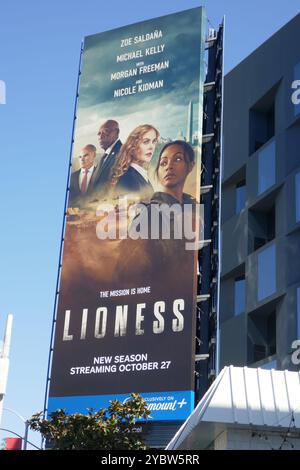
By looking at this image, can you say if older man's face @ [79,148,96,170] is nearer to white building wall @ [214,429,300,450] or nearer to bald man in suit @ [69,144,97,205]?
bald man in suit @ [69,144,97,205]

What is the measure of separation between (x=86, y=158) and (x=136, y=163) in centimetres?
316

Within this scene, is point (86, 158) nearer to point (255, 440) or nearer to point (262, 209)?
point (262, 209)

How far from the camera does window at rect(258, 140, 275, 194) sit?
40638 millimetres

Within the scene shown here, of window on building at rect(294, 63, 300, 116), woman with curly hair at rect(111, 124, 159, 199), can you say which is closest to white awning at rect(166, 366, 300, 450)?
window on building at rect(294, 63, 300, 116)

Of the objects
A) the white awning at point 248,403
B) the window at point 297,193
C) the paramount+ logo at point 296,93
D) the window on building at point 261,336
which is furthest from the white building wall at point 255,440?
the paramount+ logo at point 296,93

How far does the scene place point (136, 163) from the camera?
1654 inches

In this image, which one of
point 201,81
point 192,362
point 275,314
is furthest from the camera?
point 201,81

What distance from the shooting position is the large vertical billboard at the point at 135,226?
3794 centimetres

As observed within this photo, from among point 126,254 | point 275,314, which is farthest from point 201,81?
point 275,314

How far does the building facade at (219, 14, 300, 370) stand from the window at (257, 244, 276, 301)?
0.04 m

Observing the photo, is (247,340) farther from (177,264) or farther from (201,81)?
(201,81)

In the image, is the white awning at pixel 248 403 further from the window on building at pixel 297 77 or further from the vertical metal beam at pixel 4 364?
the window on building at pixel 297 77

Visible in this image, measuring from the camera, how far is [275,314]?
3931cm

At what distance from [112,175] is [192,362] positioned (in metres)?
10.7
